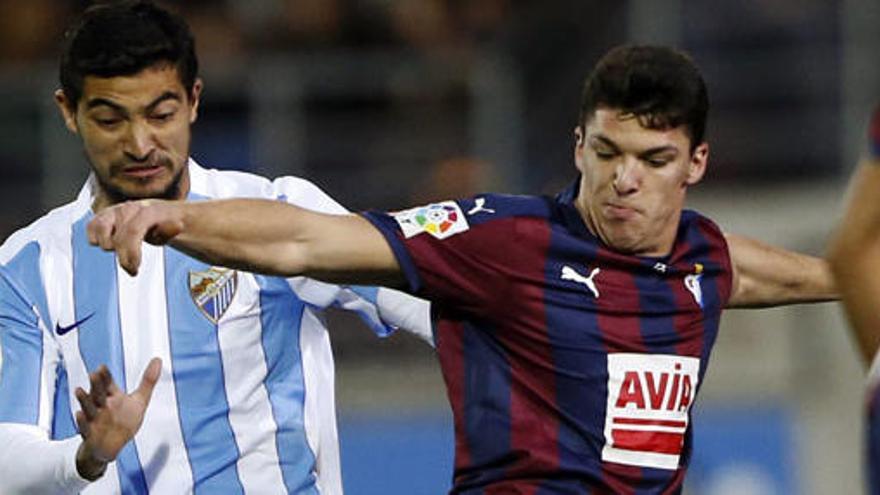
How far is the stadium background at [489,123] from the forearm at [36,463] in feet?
16.4

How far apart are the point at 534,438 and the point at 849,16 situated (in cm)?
670

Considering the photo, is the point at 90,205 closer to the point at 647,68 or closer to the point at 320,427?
the point at 320,427

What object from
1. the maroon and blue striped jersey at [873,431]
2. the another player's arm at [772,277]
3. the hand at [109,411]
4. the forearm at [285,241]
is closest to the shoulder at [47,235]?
the hand at [109,411]

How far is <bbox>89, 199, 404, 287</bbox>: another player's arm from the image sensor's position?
13.3 ft

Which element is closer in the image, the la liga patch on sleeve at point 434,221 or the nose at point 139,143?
the la liga patch on sleeve at point 434,221

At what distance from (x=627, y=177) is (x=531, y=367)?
0.46 metres

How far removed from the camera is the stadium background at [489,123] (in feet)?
33.1

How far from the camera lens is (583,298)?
4.75 m

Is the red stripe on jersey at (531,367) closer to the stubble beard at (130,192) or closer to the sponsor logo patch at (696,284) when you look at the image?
the sponsor logo patch at (696,284)

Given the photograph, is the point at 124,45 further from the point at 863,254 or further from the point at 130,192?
the point at 863,254

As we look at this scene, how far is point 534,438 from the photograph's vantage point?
182 inches

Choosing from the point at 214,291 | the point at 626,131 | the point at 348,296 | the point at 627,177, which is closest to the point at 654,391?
the point at 627,177

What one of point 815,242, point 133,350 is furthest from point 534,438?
point 815,242

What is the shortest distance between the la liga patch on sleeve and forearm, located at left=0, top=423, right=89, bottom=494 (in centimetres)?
85
